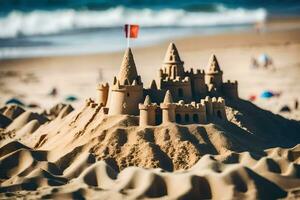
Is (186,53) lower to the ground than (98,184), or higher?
higher

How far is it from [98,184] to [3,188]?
9.28 feet

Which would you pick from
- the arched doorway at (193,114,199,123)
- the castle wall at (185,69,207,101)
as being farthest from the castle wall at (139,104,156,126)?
the castle wall at (185,69,207,101)

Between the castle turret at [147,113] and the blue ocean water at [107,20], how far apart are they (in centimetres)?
3774

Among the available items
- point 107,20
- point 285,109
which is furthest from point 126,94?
point 107,20

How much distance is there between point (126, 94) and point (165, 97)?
54.2 inches

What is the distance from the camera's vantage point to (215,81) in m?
32.4

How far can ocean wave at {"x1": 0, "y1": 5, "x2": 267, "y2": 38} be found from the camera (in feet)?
245

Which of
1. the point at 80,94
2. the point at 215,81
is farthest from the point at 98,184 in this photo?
the point at 80,94

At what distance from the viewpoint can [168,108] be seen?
92.3 ft

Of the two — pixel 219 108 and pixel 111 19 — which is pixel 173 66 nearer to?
pixel 219 108

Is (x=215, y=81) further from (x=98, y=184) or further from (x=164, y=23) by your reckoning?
(x=164, y=23)

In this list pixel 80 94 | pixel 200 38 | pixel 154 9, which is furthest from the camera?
pixel 154 9

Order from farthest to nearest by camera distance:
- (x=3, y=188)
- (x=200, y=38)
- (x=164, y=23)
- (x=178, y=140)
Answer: (x=164, y=23), (x=200, y=38), (x=178, y=140), (x=3, y=188)

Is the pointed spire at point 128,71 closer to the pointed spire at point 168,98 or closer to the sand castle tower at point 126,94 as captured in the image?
the sand castle tower at point 126,94
